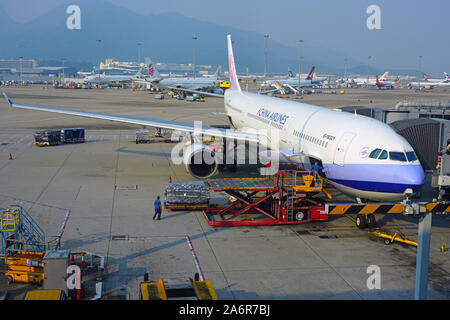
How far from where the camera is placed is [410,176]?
57.6 feet

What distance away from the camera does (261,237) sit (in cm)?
1897

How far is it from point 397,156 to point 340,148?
264cm

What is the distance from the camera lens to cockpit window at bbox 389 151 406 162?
18188 mm

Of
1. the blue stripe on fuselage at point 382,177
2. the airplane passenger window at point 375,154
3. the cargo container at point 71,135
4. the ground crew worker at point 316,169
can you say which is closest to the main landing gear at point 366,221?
the blue stripe on fuselage at point 382,177

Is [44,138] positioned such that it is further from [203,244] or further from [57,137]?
[203,244]

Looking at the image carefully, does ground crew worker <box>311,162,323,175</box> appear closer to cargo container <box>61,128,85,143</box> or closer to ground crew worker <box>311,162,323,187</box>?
ground crew worker <box>311,162,323,187</box>

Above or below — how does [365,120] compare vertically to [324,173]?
above

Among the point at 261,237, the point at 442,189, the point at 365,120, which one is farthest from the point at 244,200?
the point at 442,189

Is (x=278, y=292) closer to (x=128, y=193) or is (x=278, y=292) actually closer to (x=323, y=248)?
(x=323, y=248)

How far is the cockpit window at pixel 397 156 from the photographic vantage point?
18.2 m

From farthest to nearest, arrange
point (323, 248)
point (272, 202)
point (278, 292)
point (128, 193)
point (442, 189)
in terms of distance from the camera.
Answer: point (128, 193) < point (272, 202) < point (442, 189) < point (323, 248) < point (278, 292)

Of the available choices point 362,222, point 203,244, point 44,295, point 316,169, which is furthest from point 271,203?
point 44,295

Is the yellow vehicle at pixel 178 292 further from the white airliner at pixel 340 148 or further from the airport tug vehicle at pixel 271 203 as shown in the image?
the white airliner at pixel 340 148
